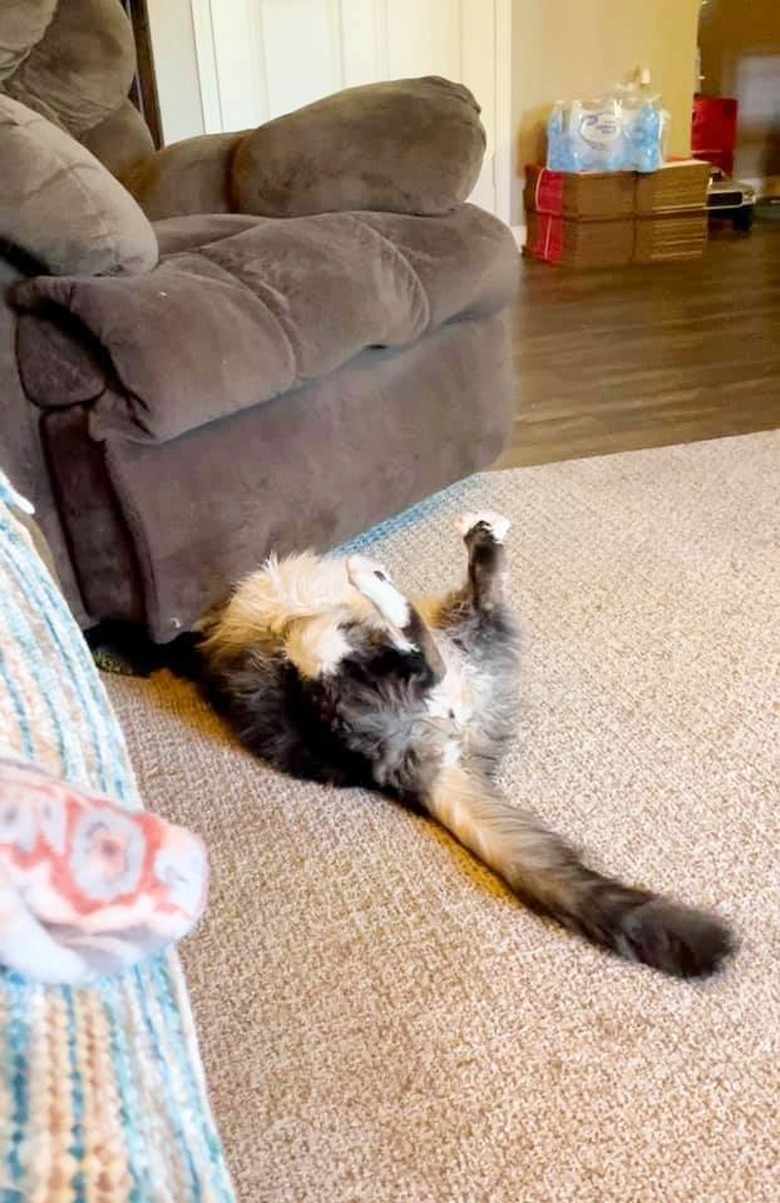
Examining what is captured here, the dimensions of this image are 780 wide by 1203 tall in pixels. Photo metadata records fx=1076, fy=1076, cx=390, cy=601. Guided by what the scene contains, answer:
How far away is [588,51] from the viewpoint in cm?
423

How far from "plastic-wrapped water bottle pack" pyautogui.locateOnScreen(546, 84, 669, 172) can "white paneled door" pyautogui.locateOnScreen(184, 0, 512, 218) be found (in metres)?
0.29

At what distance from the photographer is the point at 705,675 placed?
151cm

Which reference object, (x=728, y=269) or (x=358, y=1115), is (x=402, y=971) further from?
(x=728, y=269)

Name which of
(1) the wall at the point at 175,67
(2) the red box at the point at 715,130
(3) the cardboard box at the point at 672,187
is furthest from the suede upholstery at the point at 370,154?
(2) the red box at the point at 715,130

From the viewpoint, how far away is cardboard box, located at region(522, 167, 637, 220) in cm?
399

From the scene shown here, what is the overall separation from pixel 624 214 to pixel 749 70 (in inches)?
68.3

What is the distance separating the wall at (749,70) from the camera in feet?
16.7

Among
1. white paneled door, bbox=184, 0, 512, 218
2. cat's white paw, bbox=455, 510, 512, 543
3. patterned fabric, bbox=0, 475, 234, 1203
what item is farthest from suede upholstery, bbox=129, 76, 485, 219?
white paneled door, bbox=184, 0, 512, 218

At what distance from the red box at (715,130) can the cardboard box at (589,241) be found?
3.94ft

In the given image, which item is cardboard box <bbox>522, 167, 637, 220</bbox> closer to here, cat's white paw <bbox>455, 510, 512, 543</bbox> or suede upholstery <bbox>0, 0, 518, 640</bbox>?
suede upholstery <bbox>0, 0, 518, 640</bbox>

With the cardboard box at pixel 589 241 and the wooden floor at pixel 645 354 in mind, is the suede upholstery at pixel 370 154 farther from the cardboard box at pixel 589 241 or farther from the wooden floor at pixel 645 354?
the cardboard box at pixel 589 241

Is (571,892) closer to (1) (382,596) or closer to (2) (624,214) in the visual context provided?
(1) (382,596)

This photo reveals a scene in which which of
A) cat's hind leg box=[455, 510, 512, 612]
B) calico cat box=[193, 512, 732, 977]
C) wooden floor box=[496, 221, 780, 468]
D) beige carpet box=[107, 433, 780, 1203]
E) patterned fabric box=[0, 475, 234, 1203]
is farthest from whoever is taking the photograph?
wooden floor box=[496, 221, 780, 468]

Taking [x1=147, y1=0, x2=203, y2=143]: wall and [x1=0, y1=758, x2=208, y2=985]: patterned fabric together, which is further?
[x1=147, y1=0, x2=203, y2=143]: wall
